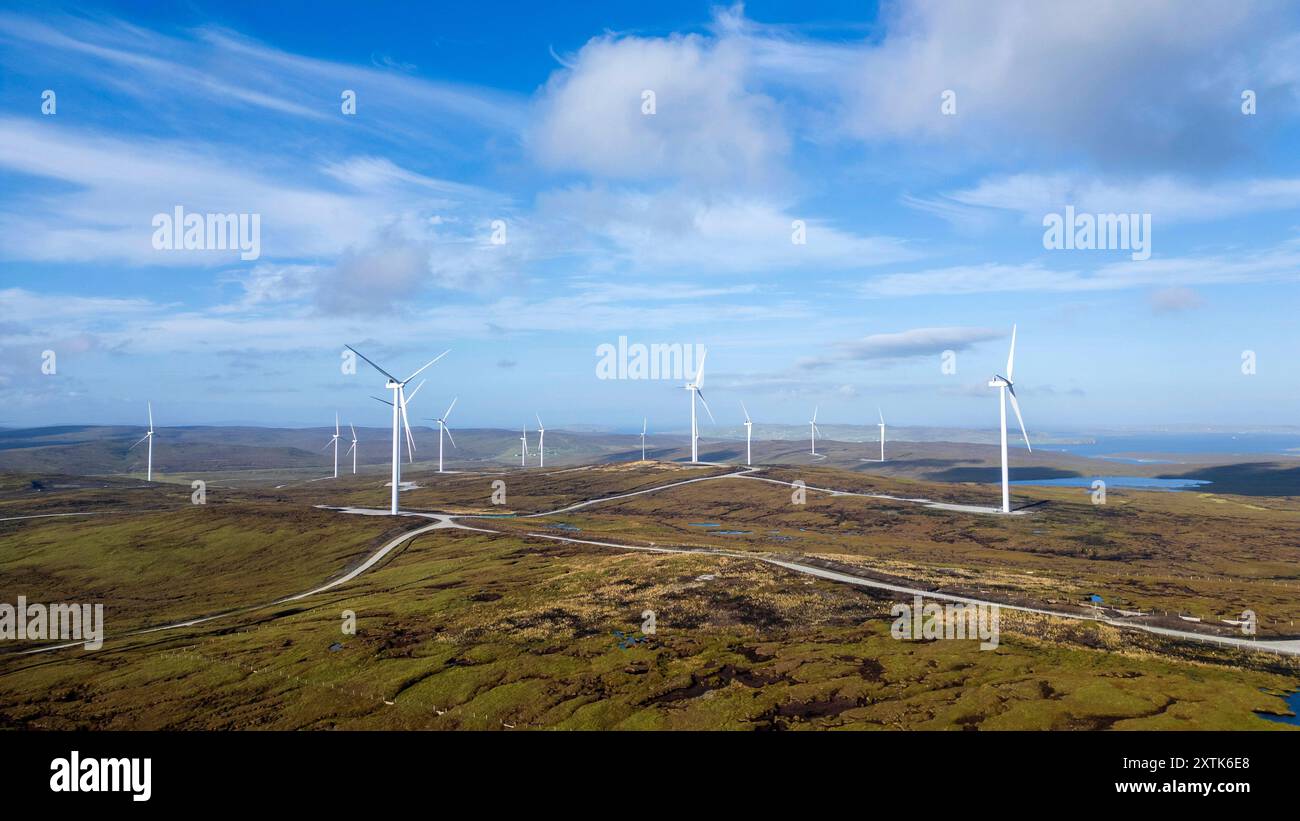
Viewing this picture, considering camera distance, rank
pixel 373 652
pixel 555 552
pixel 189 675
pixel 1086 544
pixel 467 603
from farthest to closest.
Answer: pixel 1086 544
pixel 555 552
pixel 467 603
pixel 373 652
pixel 189 675

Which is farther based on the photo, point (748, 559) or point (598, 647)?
point (748, 559)

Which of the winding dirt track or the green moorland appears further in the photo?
the winding dirt track

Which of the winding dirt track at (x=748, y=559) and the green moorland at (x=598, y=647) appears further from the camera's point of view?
the winding dirt track at (x=748, y=559)

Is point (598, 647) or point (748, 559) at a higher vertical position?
point (598, 647)
